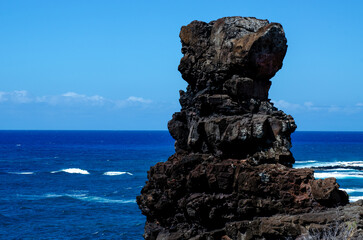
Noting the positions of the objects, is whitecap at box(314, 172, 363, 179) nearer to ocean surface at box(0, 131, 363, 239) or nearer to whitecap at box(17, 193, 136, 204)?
ocean surface at box(0, 131, 363, 239)

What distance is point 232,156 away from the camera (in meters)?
19.5

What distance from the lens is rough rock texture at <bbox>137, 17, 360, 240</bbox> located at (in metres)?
17.5

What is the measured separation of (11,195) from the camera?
62.5 metres

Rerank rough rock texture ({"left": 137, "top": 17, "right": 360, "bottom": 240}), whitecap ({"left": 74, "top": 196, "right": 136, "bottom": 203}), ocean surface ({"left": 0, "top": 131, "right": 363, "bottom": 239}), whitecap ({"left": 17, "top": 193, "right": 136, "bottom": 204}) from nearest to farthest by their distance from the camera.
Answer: rough rock texture ({"left": 137, "top": 17, "right": 360, "bottom": 240}), ocean surface ({"left": 0, "top": 131, "right": 363, "bottom": 239}), whitecap ({"left": 74, "top": 196, "right": 136, "bottom": 203}), whitecap ({"left": 17, "top": 193, "right": 136, "bottom": 204})

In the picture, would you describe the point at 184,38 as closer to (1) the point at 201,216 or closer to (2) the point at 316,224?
(1) the point at 201,216

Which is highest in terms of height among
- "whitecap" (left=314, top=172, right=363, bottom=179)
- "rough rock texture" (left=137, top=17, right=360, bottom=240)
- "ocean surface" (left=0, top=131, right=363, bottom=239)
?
"rough rock texture" (left=137, top=17, right=360, bottom=240)

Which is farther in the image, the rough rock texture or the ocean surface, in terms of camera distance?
the ocean surface

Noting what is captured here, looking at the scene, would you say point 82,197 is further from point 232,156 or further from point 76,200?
point 232,156

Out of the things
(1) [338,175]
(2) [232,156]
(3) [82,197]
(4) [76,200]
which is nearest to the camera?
(2) [232,156]

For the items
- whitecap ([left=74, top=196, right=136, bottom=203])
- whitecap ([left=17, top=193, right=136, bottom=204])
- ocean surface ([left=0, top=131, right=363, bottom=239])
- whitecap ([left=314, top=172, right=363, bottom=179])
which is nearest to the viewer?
ocean surface ([left=0, top=131, right=363, bottom=239])

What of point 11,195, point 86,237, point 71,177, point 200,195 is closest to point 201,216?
point 200,195

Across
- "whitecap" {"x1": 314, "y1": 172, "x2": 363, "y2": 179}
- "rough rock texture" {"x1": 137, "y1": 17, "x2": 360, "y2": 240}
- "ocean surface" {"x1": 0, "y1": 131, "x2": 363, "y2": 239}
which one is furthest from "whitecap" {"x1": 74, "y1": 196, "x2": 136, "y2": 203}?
"rough rock texture" {"x1": 137, "y1": 17, "x2": 360, "y2": 240}

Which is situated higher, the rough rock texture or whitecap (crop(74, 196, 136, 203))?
the rough rock texture

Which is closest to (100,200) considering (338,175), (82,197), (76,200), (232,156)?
(76,200)
